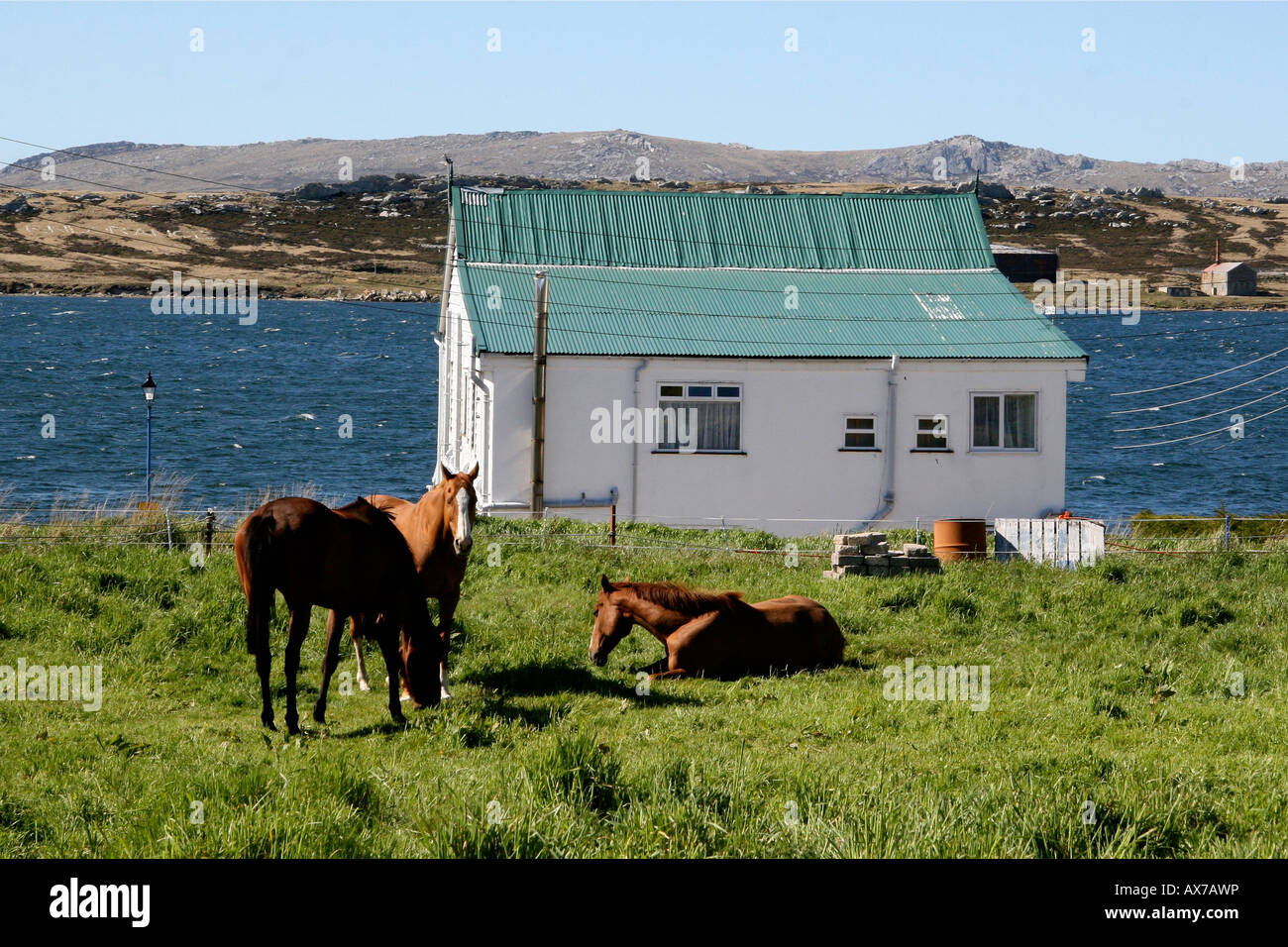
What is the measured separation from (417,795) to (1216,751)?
6823 millimetres

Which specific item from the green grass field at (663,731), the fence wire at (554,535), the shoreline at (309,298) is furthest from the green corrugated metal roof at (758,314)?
the shoreline at (309,298)

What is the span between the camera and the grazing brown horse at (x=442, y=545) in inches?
526

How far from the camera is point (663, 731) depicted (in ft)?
38.7

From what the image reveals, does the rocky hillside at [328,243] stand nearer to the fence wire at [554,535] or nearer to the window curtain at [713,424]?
the window curtain at [713,424]

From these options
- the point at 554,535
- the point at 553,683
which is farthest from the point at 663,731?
the point at 554,535

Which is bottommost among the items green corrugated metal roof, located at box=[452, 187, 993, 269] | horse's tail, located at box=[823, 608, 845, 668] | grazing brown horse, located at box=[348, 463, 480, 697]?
horse's tail, located at box=[823, 608, 845, 668]

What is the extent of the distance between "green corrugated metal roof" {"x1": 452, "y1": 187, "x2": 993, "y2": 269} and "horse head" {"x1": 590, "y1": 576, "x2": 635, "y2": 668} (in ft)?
56.6

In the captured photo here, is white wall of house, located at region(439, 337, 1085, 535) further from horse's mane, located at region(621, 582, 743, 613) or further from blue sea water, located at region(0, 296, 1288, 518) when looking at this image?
horse's mane, located at region(621, 582, 743, 613)

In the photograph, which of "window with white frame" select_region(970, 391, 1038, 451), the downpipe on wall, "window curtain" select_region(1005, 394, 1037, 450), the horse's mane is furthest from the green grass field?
"window curtain" select_region(1005, 394, 1037, 450)

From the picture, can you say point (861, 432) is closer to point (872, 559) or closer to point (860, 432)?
point (860, 432)

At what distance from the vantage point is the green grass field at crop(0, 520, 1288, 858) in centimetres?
825

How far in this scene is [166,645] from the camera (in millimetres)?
14609
